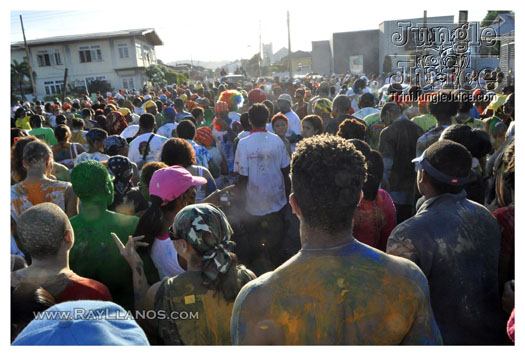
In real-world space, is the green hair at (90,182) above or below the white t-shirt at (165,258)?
above

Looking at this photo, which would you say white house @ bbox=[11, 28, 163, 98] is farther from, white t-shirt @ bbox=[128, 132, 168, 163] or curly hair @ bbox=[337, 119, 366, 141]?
curly hair @ bbox=[337, 119, 366, 141]

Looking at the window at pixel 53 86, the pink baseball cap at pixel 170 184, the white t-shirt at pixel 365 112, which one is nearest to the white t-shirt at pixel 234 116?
the white t-shirt at pixel 365 112

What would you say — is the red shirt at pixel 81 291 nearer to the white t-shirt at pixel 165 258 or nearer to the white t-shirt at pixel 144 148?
the white t-shirt at pixel 165 258

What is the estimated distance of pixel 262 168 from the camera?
4.57m

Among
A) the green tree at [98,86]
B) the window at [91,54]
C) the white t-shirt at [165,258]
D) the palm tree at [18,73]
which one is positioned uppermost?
the window at [91,54]

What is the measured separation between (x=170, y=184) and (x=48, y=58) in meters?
45.6

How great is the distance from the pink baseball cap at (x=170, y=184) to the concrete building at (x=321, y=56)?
5496cm

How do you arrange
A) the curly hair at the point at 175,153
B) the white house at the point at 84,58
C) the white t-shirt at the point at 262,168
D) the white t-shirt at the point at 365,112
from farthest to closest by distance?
the white house at the point at 84,58 < the white t-shirt at the point at 365,112 < the white t-shirt at the point at 262,168 < the curly hair at the point at 175,153

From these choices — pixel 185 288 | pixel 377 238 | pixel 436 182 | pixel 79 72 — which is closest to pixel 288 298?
pixel 185 288

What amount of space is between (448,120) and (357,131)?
1.39m

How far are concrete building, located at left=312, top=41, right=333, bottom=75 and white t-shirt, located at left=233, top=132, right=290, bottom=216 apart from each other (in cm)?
5328

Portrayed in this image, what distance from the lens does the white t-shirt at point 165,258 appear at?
2855 mm

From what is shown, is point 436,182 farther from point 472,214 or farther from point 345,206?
point 345,206

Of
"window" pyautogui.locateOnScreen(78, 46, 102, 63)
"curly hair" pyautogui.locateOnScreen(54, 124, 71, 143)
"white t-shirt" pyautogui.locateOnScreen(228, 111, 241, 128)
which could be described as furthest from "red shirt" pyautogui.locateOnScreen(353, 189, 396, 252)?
"window" pyautogui.locateOnScreen(78, 46, 102, 63)
